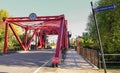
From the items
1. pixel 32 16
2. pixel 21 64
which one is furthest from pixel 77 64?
pixel 32 16

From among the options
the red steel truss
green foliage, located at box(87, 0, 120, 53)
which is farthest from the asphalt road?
green foliage, located at box(87, 0, 120, 53)

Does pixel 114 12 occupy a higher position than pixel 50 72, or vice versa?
pixel 114 12

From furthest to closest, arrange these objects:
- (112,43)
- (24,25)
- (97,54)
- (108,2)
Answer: (24,25), (108,2), (112,43), (97,54)

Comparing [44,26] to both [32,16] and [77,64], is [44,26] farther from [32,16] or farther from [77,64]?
[77,64]

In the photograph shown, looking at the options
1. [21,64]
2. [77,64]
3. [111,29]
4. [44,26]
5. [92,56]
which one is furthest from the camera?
[44,26]

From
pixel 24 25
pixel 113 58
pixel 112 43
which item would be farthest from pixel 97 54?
pixel 24 25

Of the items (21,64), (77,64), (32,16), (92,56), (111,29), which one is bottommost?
(77,64)

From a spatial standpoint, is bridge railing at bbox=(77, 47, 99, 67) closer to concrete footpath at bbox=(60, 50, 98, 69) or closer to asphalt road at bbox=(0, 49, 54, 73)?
concrete footpath at bbox=(60, 50, 98, 69)

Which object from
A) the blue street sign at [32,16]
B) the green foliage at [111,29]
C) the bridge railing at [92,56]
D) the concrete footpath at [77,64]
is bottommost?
the concrete footpath at [77,64]

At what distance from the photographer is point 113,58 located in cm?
2644

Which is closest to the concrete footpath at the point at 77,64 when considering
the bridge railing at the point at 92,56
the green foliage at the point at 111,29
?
the bridge railing at the point at 92,56

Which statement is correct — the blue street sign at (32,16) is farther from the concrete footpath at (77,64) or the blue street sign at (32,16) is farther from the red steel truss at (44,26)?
the concrete footpath at (77,64)

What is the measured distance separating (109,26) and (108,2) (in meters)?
2.26

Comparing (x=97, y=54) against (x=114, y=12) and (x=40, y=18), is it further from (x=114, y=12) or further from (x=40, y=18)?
(x=40, y=18)
